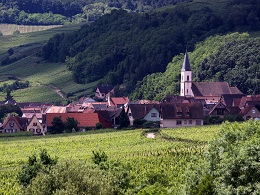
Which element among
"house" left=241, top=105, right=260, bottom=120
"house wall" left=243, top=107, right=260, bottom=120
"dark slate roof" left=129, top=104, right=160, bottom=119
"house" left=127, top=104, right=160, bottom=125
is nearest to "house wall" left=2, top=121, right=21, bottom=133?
"house" left=127, top=104, right=160, bottom=125

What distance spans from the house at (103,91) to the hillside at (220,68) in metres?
4.55

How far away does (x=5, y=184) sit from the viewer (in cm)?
4728

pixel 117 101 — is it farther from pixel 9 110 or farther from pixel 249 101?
pixel 249 101

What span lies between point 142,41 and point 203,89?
4527cm

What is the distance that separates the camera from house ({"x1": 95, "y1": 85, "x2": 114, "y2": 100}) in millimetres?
141500

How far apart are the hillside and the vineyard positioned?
54.1 m

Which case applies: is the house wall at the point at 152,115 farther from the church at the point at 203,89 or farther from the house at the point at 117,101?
the church at the point at 203,89

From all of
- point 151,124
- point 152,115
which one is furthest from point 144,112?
point 151,124

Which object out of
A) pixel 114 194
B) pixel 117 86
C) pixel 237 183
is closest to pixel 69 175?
pixel 114 194

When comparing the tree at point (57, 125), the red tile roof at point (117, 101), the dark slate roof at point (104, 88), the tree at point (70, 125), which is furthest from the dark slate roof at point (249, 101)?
the dark slate roof at point (104, 88)

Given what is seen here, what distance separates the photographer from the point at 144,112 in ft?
301

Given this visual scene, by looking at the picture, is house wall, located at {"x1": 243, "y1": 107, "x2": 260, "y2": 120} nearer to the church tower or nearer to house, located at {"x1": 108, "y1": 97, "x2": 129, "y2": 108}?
house, located at {"x1": 108, "y1": 97, "x2": 129, "y2": 108}

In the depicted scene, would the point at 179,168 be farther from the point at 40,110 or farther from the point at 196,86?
the point at 196,86

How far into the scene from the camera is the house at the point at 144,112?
90.4 m
